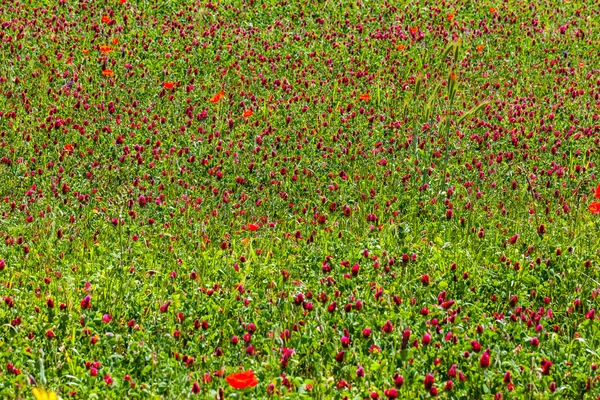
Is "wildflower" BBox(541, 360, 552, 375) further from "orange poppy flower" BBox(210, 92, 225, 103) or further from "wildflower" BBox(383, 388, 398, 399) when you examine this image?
"orange poppy flower" BBox(210, 92, 225, 103)

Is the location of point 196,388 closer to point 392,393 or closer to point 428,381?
point 392,393

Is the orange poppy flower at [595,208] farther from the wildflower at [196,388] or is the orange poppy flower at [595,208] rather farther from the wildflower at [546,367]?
the wildflower at [196,388]

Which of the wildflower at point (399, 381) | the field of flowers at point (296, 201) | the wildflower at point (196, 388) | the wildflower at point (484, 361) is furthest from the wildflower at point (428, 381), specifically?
the wildflower at point (196, 388)

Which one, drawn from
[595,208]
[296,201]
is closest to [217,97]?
[296,201]

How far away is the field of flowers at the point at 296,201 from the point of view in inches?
186

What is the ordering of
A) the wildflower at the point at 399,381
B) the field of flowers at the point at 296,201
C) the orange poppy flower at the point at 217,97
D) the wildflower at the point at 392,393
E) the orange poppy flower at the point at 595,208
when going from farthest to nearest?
Result: the orange poppy flower at the point at 217,97
the orange poppy flower at the point at 595,208
the field of flowers at the point at 296,201
the wildflower at the point at 399,381
the wildflower at the point at 392,393

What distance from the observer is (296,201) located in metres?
→ 7.42

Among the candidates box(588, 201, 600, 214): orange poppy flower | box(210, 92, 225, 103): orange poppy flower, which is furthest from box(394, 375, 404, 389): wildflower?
box(210, 92, 225, 103): orange poppy flower

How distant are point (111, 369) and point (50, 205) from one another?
2.75 meters

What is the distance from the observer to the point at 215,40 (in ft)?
36.4

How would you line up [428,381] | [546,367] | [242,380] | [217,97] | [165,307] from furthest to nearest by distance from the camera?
[217,97] → [165,307] → [546,367] → [428,381] → [242,380]

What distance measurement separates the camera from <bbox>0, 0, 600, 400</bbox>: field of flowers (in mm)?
4715

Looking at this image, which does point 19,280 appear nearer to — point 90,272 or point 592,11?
point 90,272

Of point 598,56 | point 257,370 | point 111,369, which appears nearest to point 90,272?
point 111,369
